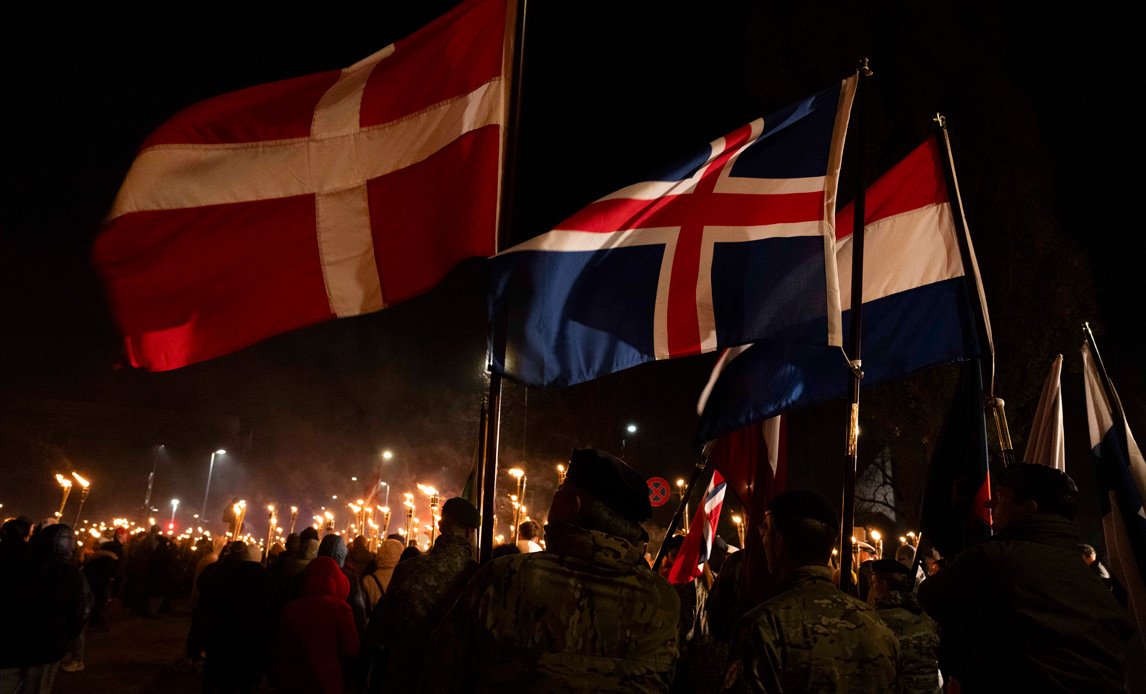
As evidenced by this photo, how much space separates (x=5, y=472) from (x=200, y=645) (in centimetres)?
5556

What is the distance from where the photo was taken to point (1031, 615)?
2.86 meters

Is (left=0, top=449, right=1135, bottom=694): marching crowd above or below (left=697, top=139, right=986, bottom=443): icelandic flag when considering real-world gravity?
below

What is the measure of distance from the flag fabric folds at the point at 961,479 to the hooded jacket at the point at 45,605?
6.68 m

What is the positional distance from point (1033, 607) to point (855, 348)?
5.18 feet

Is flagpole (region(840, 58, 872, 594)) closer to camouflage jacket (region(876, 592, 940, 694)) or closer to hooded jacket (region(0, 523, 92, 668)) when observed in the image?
camouflage jacket (region(876, 592, 940, 694))

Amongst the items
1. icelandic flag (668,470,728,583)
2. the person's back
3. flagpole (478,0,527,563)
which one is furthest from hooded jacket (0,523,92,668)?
the person's back

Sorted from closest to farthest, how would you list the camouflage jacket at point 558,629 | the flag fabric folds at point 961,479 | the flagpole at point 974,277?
the camouflage jacket at point 558,629 < the flag fabric folds at point 961,479 < the flagpole at point 974,277

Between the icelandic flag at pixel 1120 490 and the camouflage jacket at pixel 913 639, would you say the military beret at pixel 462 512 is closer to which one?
the camouflage jacket at pixel 913 639

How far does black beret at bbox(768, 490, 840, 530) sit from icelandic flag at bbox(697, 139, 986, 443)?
219cm

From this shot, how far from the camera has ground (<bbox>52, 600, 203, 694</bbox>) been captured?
8961 mm

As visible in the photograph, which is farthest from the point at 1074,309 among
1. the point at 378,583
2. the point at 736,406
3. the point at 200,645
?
the point at 200,645

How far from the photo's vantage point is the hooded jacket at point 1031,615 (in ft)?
9.24

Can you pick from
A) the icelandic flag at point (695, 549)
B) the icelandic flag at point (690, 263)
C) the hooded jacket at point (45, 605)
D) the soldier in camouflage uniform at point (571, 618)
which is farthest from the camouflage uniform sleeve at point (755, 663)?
the hooded jacket at point (45, 605)

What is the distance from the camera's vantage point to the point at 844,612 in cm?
252
